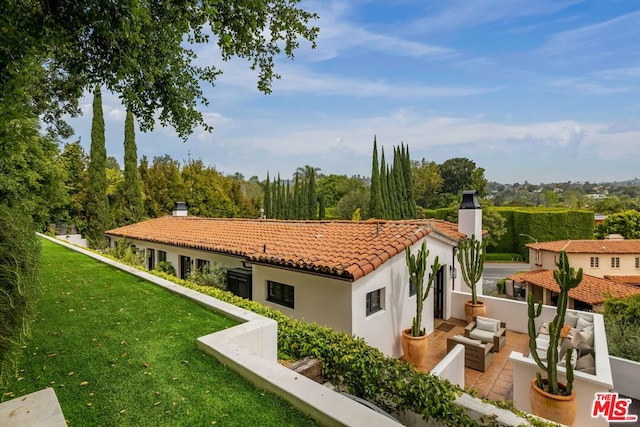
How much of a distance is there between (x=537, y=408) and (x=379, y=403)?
150 inches

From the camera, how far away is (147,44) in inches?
198

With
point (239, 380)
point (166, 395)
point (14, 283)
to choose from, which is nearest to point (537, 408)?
point (239, 380)

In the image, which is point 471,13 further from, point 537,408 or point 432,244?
point 537,408

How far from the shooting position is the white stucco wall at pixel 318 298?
27.3ft

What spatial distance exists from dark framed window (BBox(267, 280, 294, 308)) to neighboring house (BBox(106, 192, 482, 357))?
0.03 metres

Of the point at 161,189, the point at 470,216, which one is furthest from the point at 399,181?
the point at 161,189

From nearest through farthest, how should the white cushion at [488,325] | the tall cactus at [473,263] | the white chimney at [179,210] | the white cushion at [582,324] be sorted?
the white cushion at [582,324] → the white cushion at [488,325] → the tall cactus at [473,263] → the white chimney at [179,210]

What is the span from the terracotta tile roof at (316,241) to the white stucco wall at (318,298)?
425mm

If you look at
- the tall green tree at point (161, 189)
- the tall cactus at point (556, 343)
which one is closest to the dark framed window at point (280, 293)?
the tall cactus at point (556, 343)

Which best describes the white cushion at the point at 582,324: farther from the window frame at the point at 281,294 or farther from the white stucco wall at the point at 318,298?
the window frame at the point at 281,294

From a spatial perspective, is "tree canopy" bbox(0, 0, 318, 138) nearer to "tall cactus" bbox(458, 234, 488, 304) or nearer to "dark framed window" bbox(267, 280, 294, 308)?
"dark framed window" bbox(267, 280, 294, 308)

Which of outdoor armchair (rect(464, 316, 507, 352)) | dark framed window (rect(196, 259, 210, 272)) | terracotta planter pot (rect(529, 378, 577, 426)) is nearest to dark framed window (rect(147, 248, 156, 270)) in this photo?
dark framed window (rect(196, 259, 210, 272))

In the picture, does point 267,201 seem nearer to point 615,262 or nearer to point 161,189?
point 161,189

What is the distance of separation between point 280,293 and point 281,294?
0.06m
